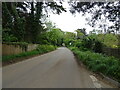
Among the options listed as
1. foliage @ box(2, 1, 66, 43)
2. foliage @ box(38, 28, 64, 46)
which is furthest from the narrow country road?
foliage @ box(38, 28, 64, 46)

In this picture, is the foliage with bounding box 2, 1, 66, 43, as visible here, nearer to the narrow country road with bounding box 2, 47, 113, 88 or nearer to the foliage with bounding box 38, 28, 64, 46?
the foliage with bounding box 38, 28, 64, 46

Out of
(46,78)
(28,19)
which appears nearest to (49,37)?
(28,19)

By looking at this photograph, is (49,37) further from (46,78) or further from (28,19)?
(46,78)

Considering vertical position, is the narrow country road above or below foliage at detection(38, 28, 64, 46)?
below

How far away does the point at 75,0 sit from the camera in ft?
45.2

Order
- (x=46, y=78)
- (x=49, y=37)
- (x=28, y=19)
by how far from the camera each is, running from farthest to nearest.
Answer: (x=49, y=37) < (x=28, y=19) < (x=46, y=78)

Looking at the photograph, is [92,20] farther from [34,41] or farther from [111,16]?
[34,41]

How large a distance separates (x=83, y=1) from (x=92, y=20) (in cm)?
204

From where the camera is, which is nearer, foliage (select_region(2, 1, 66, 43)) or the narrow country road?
the narrow country road

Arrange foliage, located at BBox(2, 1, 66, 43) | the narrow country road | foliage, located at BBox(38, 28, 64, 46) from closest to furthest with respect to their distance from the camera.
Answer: the narrow country road < foliage, located at BBox(2, 1, 66, 43) < foliage, located at BBox(38, 28, 64, 46)

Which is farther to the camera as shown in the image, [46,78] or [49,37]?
[49,37]

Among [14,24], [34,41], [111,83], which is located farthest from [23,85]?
[34,41]

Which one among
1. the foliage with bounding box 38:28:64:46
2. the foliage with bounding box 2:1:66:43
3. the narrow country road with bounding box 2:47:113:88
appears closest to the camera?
the narrow country road with bounding box 2:47:113:88

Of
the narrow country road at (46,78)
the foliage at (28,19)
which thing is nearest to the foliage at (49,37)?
the foliage at (28,19)
